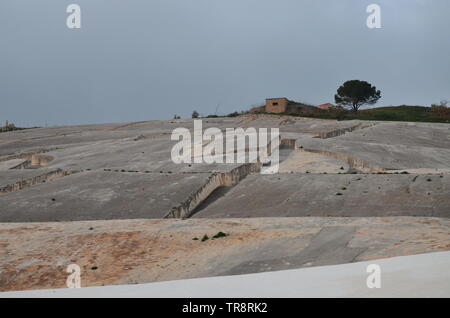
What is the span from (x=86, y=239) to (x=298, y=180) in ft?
25.7

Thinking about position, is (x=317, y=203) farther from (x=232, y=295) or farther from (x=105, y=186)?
(x=232, y=295)

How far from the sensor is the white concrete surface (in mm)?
4672

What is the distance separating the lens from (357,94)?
6406cm

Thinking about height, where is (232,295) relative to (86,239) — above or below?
above

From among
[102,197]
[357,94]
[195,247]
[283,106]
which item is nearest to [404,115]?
[357,94]

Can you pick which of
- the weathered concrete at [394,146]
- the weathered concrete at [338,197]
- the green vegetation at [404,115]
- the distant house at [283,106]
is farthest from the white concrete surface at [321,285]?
the distant house at [283,106]

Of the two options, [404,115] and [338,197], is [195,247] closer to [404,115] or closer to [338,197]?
[338,197]

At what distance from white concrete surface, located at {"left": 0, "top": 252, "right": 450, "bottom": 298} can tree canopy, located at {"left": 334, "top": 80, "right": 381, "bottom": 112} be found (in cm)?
6041

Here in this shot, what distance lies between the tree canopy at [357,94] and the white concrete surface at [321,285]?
60408 mm

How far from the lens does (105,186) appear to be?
650 inches

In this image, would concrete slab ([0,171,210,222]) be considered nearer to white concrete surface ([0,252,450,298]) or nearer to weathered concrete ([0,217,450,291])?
weathered concrete ([0,217,450,291])

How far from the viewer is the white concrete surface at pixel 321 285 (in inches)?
184

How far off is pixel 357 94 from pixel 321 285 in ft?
204
